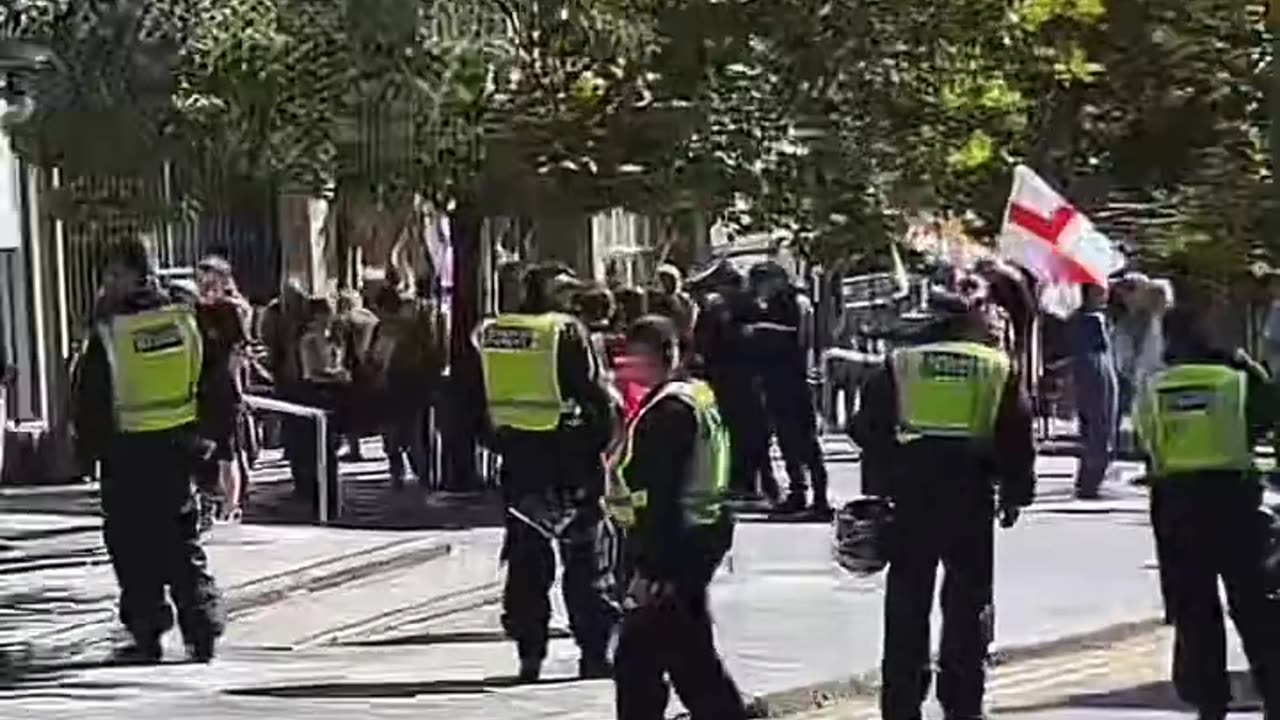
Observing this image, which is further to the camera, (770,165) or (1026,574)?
(770,165)

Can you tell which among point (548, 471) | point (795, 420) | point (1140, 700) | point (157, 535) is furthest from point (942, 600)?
point (795, 420)

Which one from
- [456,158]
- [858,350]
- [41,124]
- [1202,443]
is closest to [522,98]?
[456,158]

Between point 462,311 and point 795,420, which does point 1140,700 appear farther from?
point 462,311

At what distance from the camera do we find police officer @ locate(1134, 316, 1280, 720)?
10570 millimetres

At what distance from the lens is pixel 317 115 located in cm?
1488

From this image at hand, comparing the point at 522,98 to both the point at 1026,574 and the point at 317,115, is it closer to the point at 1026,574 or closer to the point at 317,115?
the point at 317,115

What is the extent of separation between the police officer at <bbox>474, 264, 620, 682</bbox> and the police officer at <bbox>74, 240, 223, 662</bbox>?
137cm

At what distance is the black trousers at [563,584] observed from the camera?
1200cm

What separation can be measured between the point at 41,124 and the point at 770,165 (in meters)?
6.20

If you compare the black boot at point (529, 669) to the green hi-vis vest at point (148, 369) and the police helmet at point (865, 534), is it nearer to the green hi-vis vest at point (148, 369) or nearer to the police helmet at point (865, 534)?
the green hi-vis vest at point (148, 369)

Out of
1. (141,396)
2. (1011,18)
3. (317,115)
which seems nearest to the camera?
(141,396)

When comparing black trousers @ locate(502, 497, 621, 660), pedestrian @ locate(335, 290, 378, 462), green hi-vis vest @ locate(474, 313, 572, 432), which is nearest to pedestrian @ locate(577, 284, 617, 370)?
green hi-vis vest @ locate(474, 313, 572, 432)

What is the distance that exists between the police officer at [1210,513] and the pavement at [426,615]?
945 mm

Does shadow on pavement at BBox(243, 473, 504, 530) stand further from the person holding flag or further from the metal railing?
the person holding flag
